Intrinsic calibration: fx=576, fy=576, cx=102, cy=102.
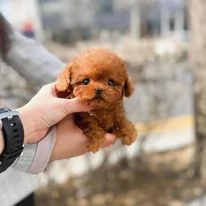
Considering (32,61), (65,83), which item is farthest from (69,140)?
(32,61)

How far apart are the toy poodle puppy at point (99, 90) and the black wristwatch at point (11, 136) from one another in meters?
0.15

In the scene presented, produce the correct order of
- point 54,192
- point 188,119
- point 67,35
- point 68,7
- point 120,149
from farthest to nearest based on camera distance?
point 68,7 < point 67,35 < point 188,119 < point 120,149 < point 54,192

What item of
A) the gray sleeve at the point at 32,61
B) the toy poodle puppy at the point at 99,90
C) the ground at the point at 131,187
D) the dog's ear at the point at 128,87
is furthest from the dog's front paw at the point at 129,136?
the ground at the point at 131,187

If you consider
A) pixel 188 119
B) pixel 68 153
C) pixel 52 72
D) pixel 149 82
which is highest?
pixel 52 72

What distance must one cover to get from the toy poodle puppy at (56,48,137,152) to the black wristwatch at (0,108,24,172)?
0.48 ft

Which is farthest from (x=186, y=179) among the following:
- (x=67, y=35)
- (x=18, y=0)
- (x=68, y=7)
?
(x=68, y=7)

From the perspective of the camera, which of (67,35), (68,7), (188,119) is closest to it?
(188,119)

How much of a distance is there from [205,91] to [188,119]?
1.81 metres

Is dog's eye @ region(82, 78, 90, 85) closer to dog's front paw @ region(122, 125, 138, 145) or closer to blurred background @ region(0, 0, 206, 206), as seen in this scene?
dog's front paw @ region(122, 125, 138, 145)

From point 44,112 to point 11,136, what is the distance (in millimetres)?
109

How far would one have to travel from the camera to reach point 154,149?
538 centimetres

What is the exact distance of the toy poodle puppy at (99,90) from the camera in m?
1.32

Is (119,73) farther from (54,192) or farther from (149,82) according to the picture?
(149,82)

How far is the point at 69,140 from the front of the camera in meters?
1.50
